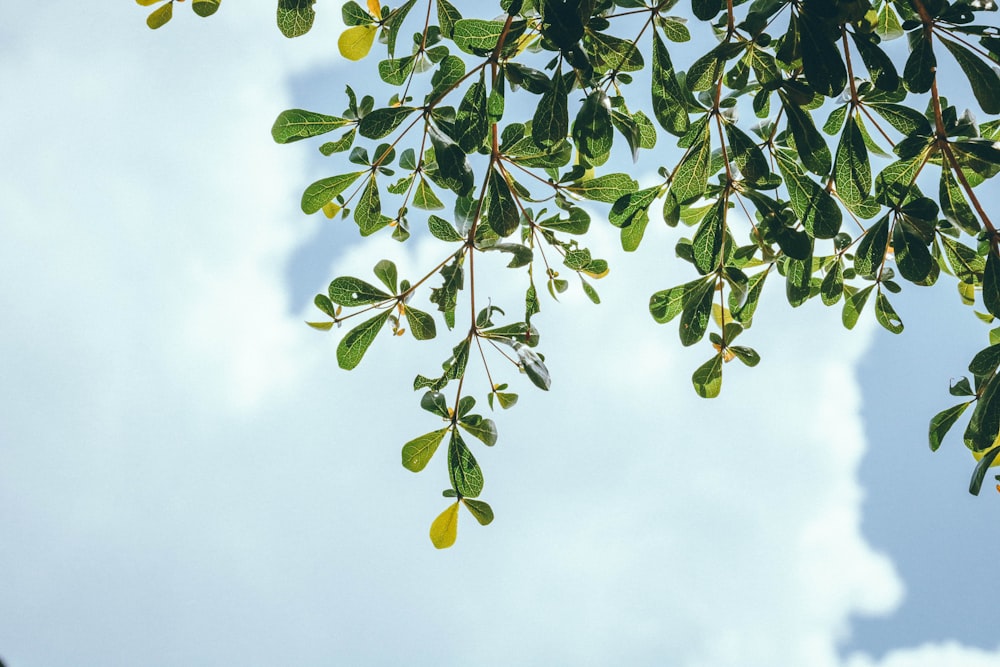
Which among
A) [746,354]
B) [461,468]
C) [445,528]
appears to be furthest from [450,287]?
[746,354]

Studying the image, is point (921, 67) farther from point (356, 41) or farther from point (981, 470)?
point (356, 41)

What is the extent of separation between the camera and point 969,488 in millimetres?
1899

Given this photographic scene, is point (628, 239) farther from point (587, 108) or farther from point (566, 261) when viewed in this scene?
point (587, 108)

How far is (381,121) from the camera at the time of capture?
183 centimetres

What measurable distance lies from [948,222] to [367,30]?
1.48 m

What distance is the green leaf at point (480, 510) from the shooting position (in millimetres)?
2066

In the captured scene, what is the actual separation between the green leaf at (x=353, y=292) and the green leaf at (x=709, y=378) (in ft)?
2.81

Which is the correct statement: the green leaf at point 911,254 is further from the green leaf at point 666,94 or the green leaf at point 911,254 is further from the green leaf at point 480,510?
the green leaf at point 480,510

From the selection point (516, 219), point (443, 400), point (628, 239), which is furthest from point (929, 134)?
point (443, 400)

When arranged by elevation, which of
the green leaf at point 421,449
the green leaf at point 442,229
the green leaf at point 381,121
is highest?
the green leaf at point 442,229

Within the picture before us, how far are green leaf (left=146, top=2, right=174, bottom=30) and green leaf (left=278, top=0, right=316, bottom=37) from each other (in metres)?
0.27

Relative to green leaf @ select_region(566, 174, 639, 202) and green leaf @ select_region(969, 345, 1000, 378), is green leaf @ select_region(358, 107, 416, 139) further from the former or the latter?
green leaf @ select_region(969, 345, 1000, 378)

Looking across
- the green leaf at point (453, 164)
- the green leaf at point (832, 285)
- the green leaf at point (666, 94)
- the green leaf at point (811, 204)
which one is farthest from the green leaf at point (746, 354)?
the green leaf at point (453, 164)

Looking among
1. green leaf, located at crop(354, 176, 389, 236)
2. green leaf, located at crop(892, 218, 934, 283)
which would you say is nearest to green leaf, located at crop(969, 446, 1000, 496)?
green leaf, located at crop(892, 218, 934, 283)
